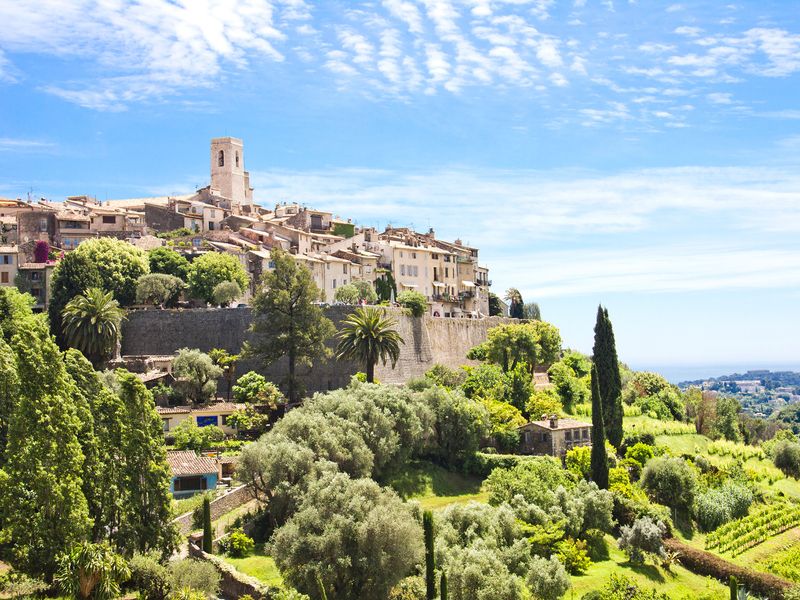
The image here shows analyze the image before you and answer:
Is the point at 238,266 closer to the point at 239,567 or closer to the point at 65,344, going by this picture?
the point at 65,344

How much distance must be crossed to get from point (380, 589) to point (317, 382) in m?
30.3

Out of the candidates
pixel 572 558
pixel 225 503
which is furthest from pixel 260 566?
pixel 572 558

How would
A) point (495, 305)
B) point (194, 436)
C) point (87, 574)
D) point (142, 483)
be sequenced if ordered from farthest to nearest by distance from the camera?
point (495, 305), point (194, 436), point (142, 483), point (87, 574)

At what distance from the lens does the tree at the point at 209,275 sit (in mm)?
74500

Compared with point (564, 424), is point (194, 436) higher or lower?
higher

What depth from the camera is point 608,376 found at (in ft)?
206

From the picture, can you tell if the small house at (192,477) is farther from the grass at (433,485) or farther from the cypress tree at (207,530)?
the grass at (433,485)

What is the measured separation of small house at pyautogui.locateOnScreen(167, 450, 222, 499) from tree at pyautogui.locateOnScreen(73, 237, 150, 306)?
1084 inches

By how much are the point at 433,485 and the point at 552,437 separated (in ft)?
32.8

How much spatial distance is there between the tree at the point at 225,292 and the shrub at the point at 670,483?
35.9 m

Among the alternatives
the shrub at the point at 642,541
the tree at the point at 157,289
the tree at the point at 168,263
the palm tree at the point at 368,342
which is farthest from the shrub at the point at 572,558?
the tree at the point at 168,263

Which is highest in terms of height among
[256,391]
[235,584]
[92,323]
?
[92,323]

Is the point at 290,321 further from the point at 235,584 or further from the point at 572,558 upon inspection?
the point at 235,584

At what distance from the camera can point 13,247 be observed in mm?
77375
